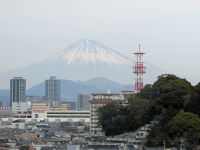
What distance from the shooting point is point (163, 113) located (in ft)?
179

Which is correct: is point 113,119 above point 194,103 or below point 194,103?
below

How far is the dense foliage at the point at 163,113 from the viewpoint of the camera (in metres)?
47.8

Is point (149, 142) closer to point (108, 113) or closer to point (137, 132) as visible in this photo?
→ point (137, 132)

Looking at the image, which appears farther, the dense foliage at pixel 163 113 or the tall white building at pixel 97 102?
the tall white building at pixel 97 102

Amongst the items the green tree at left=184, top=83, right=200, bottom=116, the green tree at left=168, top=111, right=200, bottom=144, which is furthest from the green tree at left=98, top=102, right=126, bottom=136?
the green tree at left=168, top=111, right=200, bottom=144

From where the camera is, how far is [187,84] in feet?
204

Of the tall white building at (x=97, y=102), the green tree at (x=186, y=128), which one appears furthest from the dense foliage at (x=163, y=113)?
the tall white building at (x=97, y=102)

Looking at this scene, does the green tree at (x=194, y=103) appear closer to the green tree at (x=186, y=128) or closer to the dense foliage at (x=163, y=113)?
the dense foliage at (x=163, y=113)

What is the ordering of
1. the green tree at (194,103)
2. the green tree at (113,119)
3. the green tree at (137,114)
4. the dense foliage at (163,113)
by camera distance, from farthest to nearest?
the green tree at (113,119)
the green tree at (137,114)
the green tree at (194,103)
the dense foliage at (163,113)

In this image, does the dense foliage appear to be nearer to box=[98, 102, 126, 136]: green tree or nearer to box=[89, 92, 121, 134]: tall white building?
box=[98, 102, 126, 136]: green tree

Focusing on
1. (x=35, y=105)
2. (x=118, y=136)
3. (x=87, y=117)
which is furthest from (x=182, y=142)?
(x=35, y=105)

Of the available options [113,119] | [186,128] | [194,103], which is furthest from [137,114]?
[186,128]

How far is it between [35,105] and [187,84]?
134 m

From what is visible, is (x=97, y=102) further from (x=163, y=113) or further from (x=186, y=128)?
(x=186, y=128)
